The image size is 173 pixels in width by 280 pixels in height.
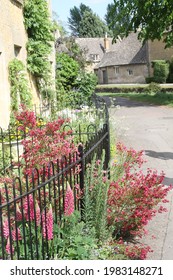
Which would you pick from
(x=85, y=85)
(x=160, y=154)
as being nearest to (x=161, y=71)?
(x=85, y=85)

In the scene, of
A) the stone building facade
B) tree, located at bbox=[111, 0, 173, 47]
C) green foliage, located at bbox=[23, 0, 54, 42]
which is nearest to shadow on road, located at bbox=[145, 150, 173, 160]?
the stone building facade

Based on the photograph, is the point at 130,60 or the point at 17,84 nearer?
the point at 17,84

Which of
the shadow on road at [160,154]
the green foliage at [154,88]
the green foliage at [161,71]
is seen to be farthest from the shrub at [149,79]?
the shadow on road at [160,154]

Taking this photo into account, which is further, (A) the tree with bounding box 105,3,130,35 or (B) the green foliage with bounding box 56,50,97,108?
(A) the tree with bounding box 105,3,130,35

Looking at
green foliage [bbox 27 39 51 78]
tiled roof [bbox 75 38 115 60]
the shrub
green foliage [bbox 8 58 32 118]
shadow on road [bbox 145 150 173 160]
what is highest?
tiled roof [bbox 75 38 115 60]

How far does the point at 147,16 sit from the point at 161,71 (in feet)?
78.3

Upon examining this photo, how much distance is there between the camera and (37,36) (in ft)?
42.4

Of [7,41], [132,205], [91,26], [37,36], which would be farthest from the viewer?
[91,26]

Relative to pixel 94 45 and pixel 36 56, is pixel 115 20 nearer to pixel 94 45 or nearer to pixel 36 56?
pixel 36 56

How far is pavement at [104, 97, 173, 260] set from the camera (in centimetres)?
479

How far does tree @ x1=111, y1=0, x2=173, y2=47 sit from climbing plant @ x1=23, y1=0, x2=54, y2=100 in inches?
339

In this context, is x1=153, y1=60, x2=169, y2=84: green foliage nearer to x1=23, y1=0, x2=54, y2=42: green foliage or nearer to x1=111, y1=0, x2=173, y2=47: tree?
x1=111, y1=0, x2=173, y2=47: tree

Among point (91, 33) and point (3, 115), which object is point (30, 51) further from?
point (91, 33)

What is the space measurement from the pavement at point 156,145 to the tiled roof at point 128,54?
109 ft
